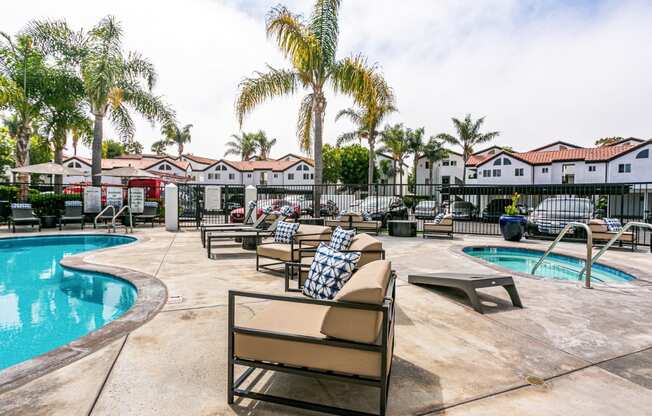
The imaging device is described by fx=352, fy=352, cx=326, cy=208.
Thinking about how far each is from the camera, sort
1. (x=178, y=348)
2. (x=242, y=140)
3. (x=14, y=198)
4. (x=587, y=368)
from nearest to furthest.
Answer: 1. (x=587, y=368)
2. (x=178, y=348)
3. (x=14, y=198)
4. (x=242, y=140)

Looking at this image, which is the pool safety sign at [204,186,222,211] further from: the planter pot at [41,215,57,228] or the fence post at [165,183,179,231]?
the planter pot at [41,215,57,228]

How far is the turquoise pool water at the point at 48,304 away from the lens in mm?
3609

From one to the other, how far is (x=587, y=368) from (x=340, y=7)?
12.1 m

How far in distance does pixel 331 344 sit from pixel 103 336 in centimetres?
238

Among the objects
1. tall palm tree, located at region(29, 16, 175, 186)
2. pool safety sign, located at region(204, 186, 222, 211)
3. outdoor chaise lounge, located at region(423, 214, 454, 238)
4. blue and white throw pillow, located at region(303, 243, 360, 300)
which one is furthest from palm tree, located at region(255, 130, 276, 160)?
blue and white throw pillow, located at region(303, 243, 360, 300)

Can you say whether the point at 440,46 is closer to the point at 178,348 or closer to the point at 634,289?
the point at 634,289

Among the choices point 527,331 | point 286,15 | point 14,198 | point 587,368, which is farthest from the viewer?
point 14,198

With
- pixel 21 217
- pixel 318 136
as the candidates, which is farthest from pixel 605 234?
pixel 21 217

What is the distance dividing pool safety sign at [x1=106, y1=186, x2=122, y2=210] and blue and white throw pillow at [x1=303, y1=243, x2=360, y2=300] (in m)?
13.1

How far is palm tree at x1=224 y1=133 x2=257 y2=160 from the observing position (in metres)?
50.6

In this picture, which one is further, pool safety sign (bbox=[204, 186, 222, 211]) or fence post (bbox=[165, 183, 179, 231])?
pool safety sign (bbox=[204, 186, 222, 211])

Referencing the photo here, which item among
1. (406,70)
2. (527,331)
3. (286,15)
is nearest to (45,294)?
(527,331)

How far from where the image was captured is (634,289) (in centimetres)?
511

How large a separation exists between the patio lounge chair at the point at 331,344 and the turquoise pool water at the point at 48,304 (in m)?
2.50
